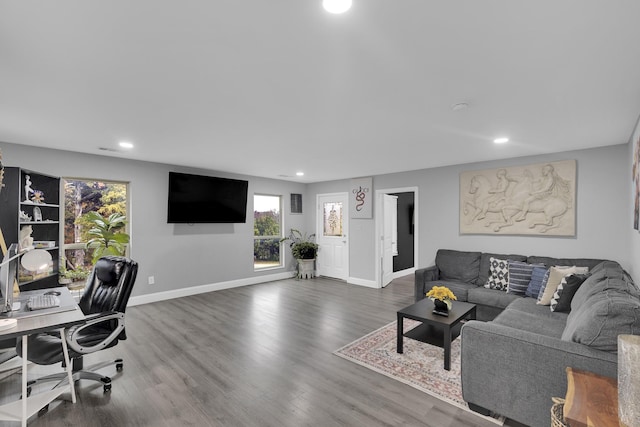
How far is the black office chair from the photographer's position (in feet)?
7.09

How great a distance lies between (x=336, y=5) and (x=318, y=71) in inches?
23.7

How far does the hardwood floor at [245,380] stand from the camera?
6.81 feet

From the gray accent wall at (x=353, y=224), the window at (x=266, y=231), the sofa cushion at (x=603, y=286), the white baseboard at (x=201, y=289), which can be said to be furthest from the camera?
the window at (x=266, y=231)

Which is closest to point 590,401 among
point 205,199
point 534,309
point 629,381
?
point 629,381

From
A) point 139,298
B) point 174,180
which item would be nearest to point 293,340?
point 139,298

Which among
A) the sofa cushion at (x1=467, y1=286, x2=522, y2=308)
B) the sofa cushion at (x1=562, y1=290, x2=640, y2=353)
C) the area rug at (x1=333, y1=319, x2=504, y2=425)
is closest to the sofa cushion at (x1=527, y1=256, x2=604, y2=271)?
the sofa cushion at (x1=467, y1=286, x2=522, y2=308)

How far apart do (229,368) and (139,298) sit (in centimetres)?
287

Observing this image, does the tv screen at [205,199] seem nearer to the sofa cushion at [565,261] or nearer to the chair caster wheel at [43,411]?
the chair caster wheel at [43,411]

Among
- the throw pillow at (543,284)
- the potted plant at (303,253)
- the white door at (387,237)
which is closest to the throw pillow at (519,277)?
the throw pillow at (543,284)

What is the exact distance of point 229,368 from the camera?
9.02 ft

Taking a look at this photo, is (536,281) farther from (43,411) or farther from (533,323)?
(43,411)

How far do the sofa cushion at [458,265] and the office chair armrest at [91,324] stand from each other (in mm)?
4241

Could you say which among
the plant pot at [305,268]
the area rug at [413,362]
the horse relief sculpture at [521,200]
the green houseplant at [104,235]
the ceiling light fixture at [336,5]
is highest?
the ceiling light fixture at [336,5]

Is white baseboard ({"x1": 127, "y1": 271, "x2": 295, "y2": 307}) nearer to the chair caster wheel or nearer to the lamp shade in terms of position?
the chair caster wheel
